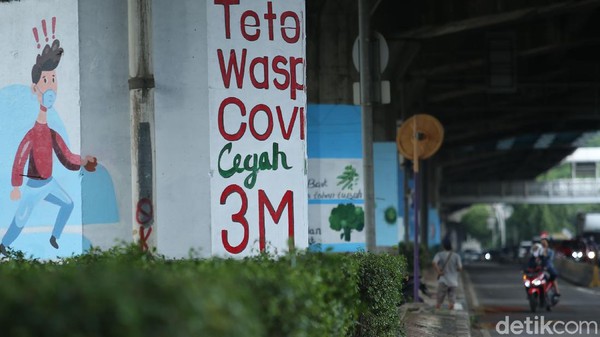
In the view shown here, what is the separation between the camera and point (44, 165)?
41.7 ft

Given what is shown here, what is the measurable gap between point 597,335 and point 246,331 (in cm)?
1496

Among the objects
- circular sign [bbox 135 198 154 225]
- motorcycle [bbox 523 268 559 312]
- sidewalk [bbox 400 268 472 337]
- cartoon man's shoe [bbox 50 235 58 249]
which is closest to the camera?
circular sign [bbox 135 198 154 225]

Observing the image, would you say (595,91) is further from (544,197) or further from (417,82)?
(544,197)

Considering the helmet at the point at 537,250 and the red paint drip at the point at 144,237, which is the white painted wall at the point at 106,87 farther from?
the helmet at the point at 537,250

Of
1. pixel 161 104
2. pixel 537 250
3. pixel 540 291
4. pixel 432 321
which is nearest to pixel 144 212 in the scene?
pixel 161 104

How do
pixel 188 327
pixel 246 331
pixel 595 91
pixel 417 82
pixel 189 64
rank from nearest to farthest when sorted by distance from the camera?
pixel 188 327
pixel 246 331
pixel 189 64
pixel 417 82
pixel 595 91

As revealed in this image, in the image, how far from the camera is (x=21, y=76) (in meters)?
12.8

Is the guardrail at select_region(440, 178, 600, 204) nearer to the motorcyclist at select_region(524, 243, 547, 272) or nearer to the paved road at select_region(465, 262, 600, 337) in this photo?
the paved road at select_region(465, 262, 600, 337)

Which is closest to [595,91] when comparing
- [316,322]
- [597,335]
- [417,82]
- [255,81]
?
[417,82]

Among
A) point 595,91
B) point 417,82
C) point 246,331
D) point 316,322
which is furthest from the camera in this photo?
point 595,91

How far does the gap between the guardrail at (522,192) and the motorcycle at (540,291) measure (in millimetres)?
84938

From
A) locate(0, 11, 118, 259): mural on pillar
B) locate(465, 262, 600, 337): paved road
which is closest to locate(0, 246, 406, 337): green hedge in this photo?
locate(0, 11, 118, 259): mural on pillar

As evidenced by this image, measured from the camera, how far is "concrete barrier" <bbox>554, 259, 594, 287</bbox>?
4469 centimetres

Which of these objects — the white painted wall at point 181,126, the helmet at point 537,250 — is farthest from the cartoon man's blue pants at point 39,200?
the helmet at point 537,250
